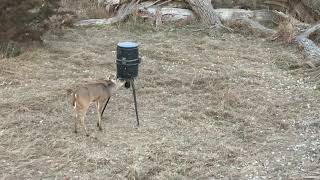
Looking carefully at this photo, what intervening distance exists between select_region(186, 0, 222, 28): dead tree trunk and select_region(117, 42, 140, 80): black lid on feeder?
522 centimetres

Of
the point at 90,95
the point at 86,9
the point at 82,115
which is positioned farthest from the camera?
the point at 86,9

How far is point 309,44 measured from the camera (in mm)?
9102

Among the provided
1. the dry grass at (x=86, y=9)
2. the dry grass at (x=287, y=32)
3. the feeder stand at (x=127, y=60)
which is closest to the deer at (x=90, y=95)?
the feeder stand at (x=127, y=60)

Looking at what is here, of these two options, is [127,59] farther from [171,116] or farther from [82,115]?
[171,116]

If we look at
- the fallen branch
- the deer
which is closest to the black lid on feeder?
the deer

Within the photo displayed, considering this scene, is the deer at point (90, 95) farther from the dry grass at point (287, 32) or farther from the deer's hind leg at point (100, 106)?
the dry grass at point (287, 32)

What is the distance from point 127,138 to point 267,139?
58.3 inches

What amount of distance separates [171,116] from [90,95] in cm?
116

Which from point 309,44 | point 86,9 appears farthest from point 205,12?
point 86,9

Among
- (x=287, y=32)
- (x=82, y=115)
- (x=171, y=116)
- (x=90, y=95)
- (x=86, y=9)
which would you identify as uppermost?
(x=86, y=9)

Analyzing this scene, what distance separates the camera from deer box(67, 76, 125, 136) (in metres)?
5.53

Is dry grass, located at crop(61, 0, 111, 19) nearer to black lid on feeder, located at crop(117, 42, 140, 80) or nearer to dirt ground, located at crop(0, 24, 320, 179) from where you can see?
dirt ground, located at crop(0, 24, 320, 179)

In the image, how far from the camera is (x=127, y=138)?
5688 mm

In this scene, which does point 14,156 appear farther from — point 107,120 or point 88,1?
point 88,1
